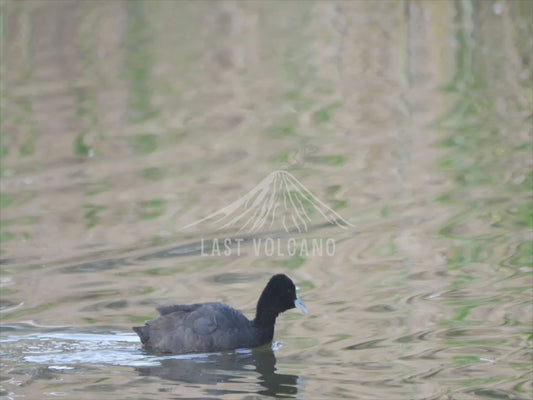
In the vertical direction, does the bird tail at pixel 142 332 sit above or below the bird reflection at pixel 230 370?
above

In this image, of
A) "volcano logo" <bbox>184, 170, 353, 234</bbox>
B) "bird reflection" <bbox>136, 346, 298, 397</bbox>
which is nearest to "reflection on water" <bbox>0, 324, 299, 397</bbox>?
"bird reflection" <bbox>136, 346, 298, 397</bbox>

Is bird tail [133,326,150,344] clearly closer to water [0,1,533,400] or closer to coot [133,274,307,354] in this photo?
coot [133,274,307,354]

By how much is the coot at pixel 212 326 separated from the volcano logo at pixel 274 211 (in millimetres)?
2391

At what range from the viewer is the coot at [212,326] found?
7.77 meters

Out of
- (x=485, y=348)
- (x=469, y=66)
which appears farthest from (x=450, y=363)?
(x=469, y=66)

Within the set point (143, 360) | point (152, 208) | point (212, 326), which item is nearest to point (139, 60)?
point (152, 208)

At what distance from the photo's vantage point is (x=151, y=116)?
16.0 meters

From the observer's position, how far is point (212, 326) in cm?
787

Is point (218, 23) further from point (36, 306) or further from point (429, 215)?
point (36, 306)

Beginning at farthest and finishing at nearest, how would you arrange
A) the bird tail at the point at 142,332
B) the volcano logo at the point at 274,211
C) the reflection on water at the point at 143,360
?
the volcano logo at the point at 274,211 → the bird tail at the point at 142,332 → the reflection on water at the point at 143,360

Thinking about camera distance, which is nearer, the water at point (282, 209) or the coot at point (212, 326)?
the water at point (282, 209)

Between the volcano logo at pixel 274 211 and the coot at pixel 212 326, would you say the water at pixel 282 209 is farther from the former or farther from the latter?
the coot at pixel 212 326

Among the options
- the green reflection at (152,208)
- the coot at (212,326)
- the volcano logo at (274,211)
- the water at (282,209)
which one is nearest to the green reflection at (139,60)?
the water at (282,209)

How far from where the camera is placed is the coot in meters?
7.77
